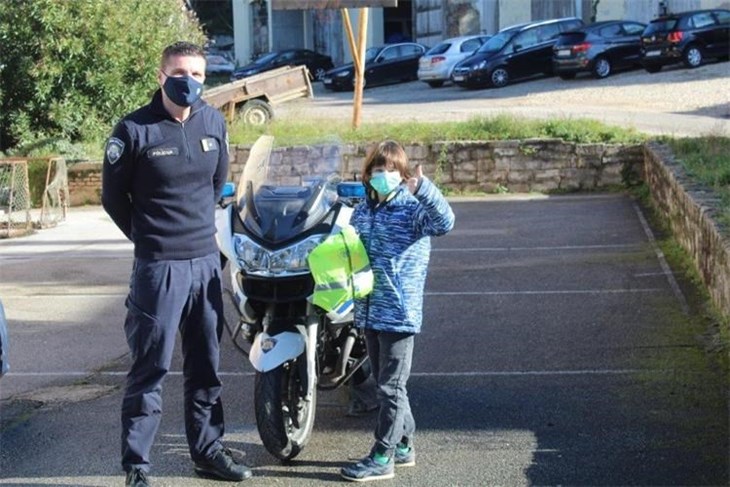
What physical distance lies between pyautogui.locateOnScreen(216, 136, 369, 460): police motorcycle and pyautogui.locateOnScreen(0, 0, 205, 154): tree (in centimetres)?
1494

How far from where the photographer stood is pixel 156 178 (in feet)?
18.4

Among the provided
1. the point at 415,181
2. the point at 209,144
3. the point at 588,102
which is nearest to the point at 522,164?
the point at 588,102

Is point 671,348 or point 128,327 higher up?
point 128,327

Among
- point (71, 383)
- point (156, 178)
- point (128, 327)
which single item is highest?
point (156, 178)

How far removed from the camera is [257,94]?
1057 inches

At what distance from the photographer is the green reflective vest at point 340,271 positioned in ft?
19.1

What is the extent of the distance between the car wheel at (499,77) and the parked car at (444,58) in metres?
2.34

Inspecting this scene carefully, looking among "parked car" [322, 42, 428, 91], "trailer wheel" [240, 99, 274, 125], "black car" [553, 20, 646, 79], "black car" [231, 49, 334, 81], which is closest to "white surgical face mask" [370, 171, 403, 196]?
"trailer wheel" [240, 99, 274, 125]

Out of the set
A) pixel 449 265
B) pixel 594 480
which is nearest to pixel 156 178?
pixel 594 480

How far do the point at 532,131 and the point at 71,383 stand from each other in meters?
12.3

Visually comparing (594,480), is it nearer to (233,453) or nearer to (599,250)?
(233,453)

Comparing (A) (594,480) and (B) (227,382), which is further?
(B) (227,382)

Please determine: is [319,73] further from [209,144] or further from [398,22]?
Answer: [209,144]

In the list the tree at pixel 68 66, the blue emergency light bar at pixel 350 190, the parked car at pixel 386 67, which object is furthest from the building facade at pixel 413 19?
the blue emergency light bar at pixel 350 190
